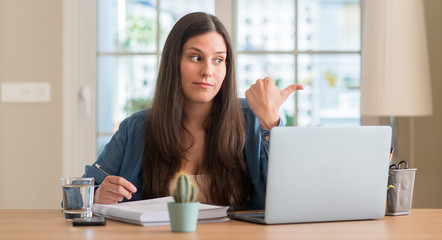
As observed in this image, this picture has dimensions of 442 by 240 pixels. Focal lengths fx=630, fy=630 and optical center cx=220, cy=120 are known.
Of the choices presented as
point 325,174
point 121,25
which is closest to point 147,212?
point 325,174

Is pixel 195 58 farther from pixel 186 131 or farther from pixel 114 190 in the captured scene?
pixel 114 190

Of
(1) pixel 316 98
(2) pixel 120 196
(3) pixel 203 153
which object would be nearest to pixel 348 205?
(2) pixel 120 196

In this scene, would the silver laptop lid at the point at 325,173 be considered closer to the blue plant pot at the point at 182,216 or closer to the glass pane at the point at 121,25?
the blue plant pot at the point at 182,216

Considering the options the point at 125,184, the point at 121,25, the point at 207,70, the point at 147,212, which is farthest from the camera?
→ the point at 121,25

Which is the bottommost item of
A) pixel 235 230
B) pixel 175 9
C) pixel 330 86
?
pixel 235 230

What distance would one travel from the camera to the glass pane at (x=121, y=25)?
11.2ft

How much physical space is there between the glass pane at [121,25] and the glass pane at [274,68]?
0.55m

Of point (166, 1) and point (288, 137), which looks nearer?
point (288, 137)

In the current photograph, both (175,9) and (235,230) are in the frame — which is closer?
(235,230)

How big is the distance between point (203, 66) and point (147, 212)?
0.73 metres

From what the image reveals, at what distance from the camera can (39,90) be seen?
330 centimetres

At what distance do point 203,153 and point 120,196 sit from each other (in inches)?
20.6

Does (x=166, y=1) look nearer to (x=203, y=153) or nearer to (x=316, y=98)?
(x=316, y=98)

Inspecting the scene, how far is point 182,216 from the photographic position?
130 centimetres
